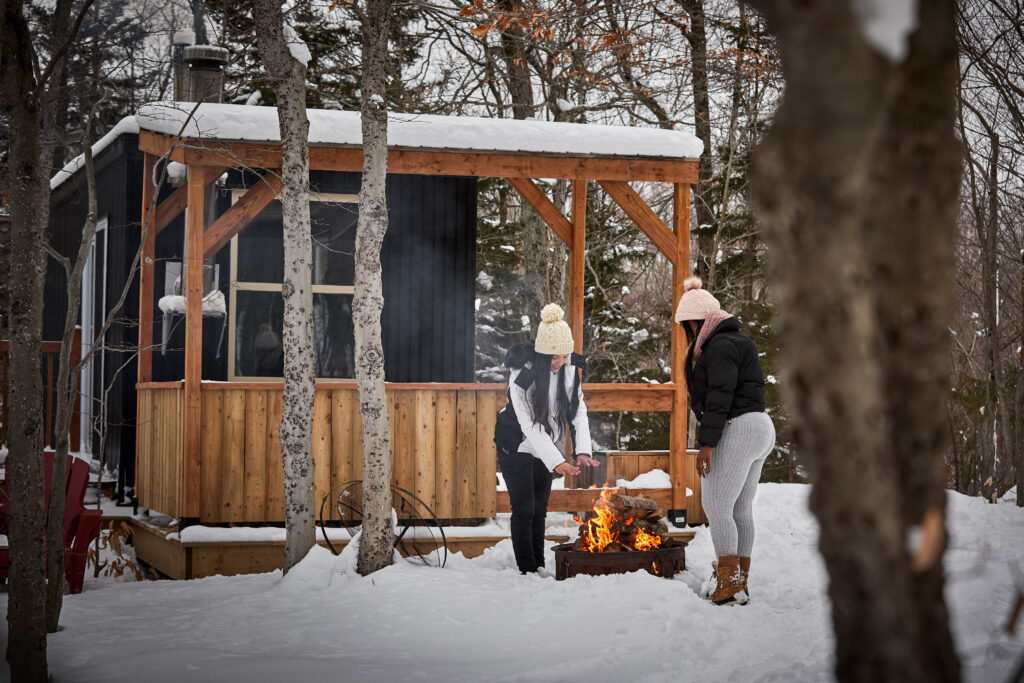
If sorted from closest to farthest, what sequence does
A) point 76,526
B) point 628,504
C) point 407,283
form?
point 628,504, point 76,526, point 407,283

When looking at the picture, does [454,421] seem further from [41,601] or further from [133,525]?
[41,601]

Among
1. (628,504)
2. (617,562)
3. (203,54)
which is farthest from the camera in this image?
(203,54)

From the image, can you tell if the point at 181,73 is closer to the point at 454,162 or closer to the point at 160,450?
the point at 454,162

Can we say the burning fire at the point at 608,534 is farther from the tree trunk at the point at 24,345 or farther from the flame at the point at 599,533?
the tree trunk at the point at 24,345

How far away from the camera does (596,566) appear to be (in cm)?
577

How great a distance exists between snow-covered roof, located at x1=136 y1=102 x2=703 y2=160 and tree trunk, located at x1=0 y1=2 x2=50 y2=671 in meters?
3.54

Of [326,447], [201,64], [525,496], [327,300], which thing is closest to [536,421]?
[525,496]

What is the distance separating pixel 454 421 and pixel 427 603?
242 cm

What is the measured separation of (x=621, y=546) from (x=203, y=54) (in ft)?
24.3

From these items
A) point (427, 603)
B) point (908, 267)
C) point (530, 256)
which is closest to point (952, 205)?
point (908, 267)

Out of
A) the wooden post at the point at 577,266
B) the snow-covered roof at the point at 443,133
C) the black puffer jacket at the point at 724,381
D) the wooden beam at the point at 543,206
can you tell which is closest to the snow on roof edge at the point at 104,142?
the snow-covered roof at the point at 443,133

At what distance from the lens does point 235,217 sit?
751 centimetres

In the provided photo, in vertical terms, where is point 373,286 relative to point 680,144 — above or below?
below

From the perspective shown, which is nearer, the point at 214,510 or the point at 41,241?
the point at 41,241
